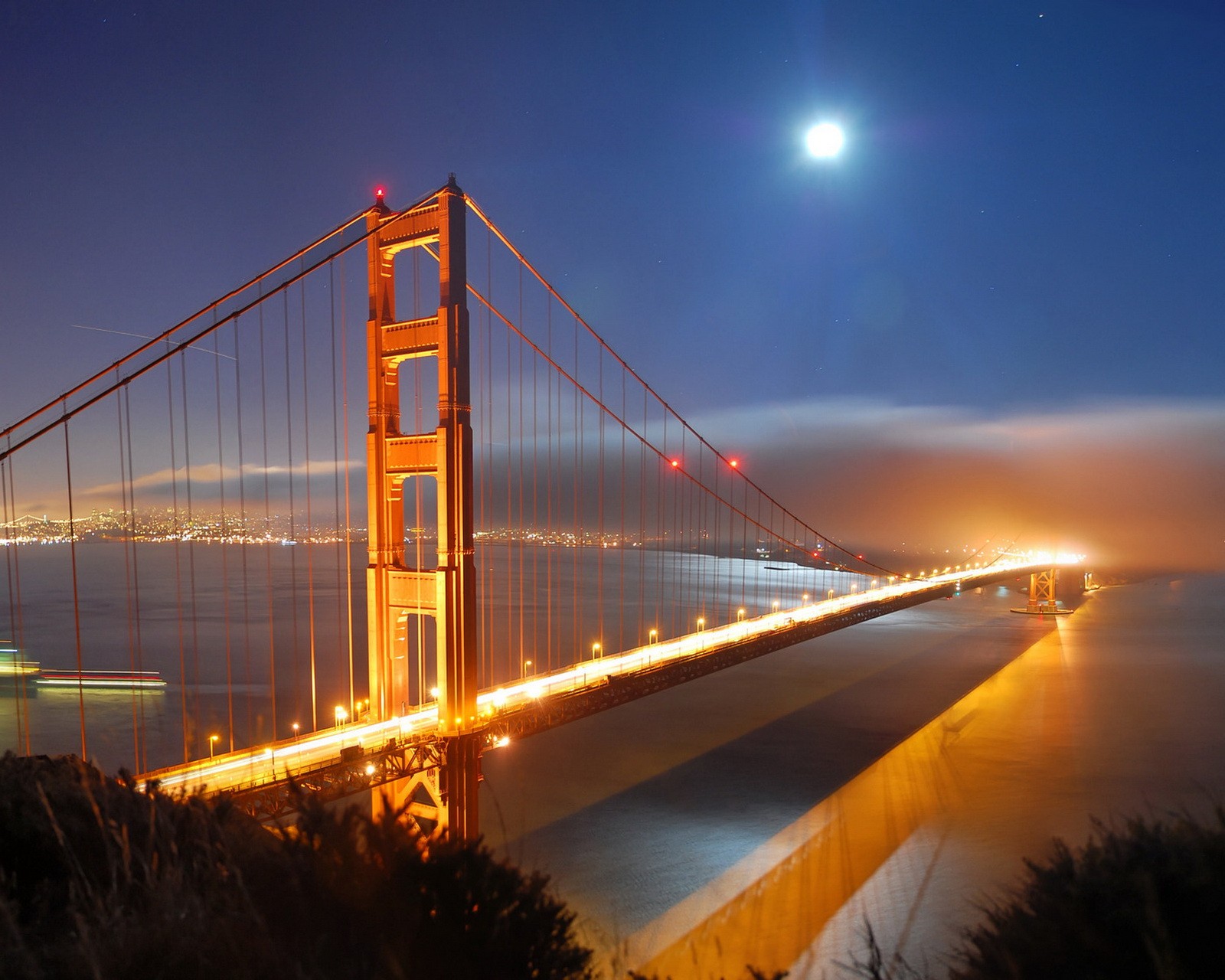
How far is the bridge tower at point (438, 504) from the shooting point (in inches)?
455

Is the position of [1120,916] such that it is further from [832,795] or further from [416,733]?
[832,795]

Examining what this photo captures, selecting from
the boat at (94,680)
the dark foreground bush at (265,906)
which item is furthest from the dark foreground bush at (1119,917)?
the boat at (94,680)

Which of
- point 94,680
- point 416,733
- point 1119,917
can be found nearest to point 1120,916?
point 1119,917

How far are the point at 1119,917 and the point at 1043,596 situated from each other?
7125 cm

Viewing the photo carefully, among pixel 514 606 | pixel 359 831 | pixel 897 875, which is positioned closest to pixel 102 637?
pixel 514 606

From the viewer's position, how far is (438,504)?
11812mm

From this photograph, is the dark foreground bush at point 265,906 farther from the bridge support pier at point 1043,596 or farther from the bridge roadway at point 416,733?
the bridge support pier at point 1043,596

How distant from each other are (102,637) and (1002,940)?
160 ft

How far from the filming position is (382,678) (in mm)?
12734

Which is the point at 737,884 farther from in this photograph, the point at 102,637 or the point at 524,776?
the point at 102,637

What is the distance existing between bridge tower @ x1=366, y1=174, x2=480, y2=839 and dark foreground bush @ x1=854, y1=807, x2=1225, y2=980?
9.04 metres

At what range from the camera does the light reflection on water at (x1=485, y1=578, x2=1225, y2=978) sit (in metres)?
10.9

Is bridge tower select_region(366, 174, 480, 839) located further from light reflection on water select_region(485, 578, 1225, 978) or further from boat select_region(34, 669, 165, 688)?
boat select_region(34, 669, 165, 688)

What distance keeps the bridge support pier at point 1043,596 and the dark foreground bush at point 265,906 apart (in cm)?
6717
